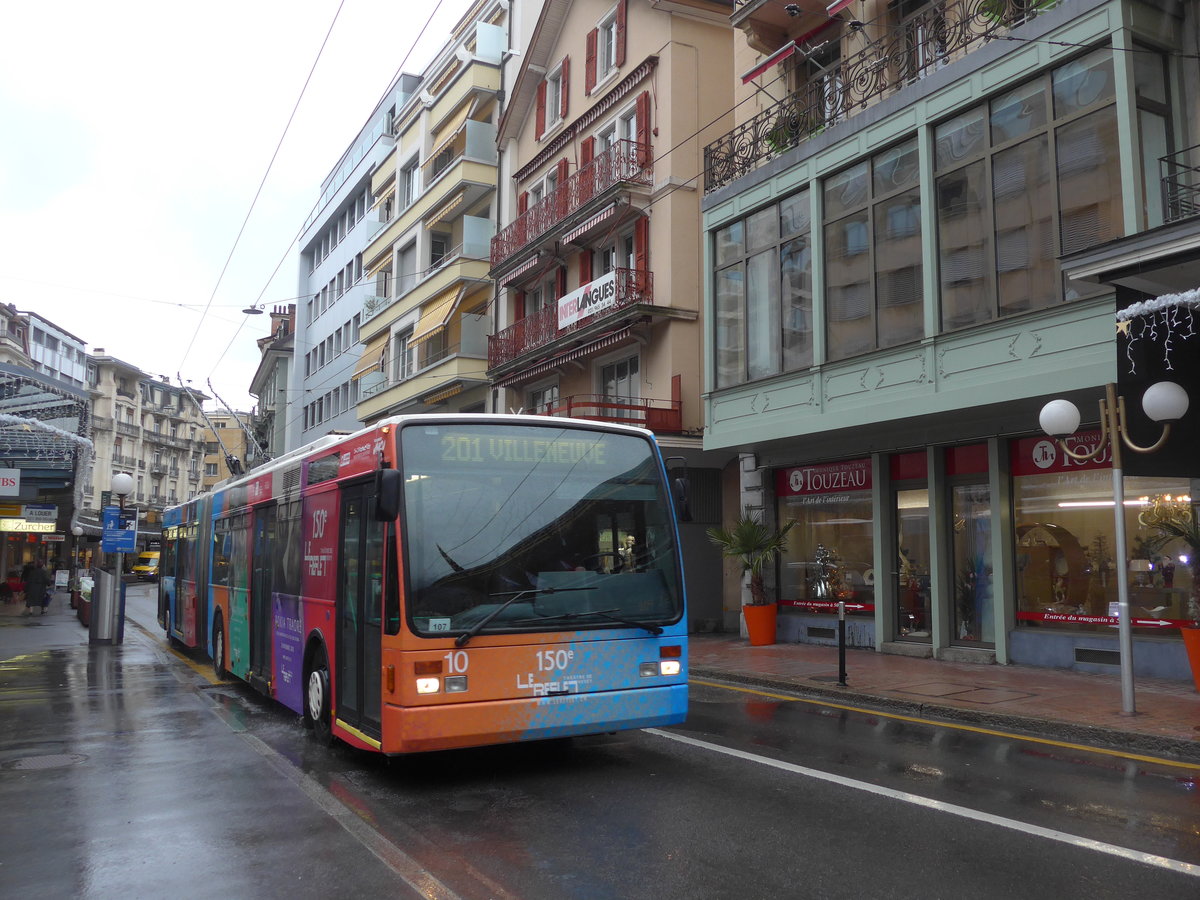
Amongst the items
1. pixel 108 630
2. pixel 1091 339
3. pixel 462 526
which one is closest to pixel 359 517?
pixel 462 526

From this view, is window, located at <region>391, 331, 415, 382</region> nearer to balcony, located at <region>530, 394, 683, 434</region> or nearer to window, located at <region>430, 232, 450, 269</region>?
window, located at <region>430, 232, 450, 269</region>

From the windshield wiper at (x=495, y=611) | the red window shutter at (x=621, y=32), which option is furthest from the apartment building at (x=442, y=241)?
the windshield wiper at (x=495, y=611)

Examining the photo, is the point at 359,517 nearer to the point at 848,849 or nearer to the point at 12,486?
the point at 848,849

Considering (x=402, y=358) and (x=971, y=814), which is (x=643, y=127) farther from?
(x=971, y=814)

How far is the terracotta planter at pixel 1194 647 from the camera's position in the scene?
36.0 ft

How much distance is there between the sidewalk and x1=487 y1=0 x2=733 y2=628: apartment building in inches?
222

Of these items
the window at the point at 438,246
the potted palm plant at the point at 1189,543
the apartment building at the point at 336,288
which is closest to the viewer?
the potted palm plant at the point at 1189,543

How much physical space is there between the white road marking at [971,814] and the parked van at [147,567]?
2732 inches

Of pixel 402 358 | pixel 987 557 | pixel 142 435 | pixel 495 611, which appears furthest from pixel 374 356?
pixel 142 435

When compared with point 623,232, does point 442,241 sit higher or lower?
higher

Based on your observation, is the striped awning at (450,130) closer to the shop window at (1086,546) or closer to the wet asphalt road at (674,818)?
the shop window at (1086,546)

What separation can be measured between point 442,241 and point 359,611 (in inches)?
1168

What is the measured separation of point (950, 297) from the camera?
47.2 ft

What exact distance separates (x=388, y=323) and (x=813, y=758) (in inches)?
1241
